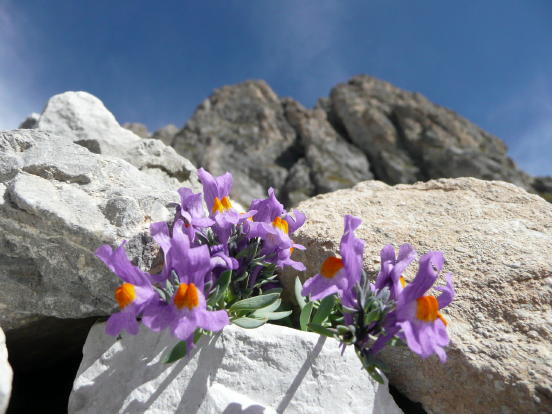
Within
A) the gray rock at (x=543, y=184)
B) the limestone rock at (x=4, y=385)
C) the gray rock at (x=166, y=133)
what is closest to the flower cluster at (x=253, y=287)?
the limestone rock at (x=4, y=385)

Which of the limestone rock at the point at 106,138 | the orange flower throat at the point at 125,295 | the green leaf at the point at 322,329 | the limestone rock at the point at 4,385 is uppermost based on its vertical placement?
the limestone rock at the point at 106,138

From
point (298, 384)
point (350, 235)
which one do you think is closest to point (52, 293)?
point (298, 384)

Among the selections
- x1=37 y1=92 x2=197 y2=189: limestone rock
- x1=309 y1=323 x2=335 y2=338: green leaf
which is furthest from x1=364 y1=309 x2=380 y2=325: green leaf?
x1=37 y1=92 x2=197 y2=189: limestone rock

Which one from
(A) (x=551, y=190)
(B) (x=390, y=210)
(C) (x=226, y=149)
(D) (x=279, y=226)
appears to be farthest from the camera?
(C) (x=226, y=149)

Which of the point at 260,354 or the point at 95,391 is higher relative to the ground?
the point at 260,354

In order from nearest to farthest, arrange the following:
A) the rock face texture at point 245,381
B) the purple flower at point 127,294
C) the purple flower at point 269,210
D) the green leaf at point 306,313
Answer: the purple flower at point 127,294
the rock face texture at point 245,381
the green leaf at point 306,313
the purple flower at point 269,210

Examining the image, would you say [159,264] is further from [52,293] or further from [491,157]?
[491,157]

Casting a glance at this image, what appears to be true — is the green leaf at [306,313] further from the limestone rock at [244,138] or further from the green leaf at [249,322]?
the limestone rock at [244,138]
